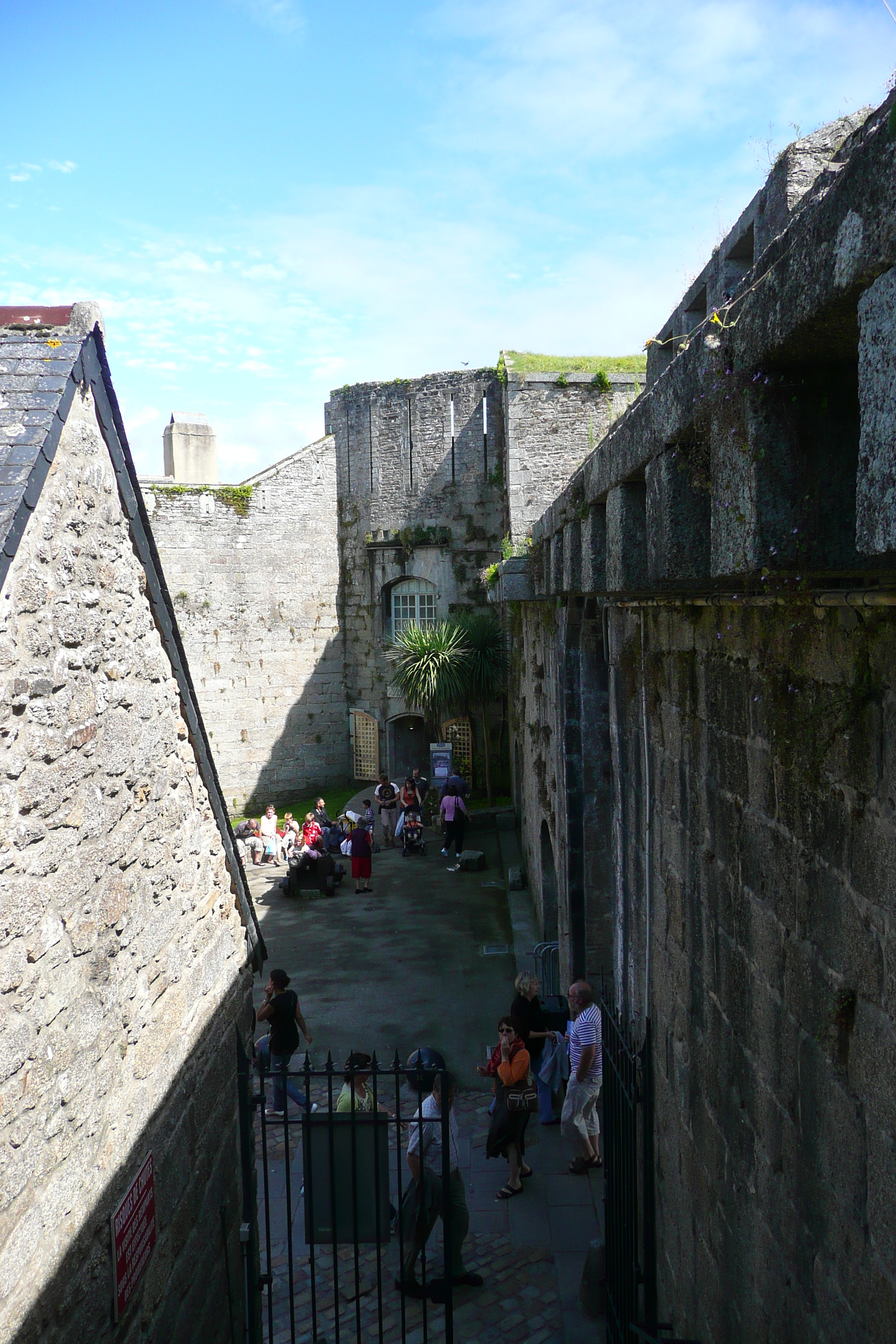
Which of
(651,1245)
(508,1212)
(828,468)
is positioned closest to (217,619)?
(508,1212)

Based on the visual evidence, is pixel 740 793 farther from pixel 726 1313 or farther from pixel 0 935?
pixel 0 935

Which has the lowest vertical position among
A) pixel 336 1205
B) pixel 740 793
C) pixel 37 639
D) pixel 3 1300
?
pixel 336 1205

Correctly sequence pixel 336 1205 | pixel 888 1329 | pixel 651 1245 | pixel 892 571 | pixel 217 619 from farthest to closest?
pixel 217 619
pixel 336 1205
pixel 651 1245
pixel 888 1329
pixel 892 571

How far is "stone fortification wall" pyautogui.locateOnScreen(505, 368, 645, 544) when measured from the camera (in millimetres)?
16156

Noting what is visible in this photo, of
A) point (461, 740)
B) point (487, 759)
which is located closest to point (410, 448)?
point (461, 740)

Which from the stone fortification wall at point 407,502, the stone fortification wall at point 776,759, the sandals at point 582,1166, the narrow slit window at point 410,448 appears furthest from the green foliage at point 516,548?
the stone fortification wall at point 776,759

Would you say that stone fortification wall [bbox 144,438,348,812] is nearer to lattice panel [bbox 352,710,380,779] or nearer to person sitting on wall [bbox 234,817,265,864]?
lattice panel [bbox 352,710,380,779]

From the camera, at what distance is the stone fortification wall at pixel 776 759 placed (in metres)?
1.86

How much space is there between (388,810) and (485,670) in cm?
330

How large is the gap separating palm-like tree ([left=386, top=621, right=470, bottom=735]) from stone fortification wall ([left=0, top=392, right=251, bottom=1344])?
1305 centimetres

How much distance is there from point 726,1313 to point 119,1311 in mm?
2204

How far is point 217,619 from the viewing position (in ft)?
66.5

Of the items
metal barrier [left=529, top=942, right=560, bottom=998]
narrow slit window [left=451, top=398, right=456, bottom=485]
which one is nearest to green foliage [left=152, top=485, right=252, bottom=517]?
narrow slit window [left=451, top=398, right=456, bottom=485]

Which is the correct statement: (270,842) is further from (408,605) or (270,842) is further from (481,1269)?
(481,1269)
